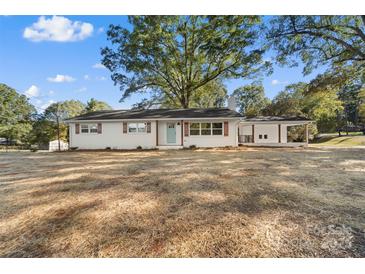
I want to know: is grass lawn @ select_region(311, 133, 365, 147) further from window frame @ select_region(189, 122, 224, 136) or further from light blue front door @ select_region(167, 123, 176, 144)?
light blue front door @ select_region(167, 123, 176, 144)

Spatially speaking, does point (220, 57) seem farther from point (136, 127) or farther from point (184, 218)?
point (184, 218)

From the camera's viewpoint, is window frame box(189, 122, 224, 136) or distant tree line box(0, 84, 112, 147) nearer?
window frame box(189, 122, 224, 136)

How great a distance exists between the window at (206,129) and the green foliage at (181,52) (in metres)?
8.19

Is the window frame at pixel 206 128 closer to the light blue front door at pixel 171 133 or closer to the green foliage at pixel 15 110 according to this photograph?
the light blue front door at pixel 171 133

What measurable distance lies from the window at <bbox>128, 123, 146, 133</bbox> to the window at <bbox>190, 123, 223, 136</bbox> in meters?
3.75

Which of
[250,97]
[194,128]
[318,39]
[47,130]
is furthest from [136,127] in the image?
[250,97]

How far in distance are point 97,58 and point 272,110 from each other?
25364 mm

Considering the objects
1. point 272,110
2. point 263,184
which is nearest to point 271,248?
point 263,184

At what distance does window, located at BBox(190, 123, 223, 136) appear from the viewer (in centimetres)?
1476

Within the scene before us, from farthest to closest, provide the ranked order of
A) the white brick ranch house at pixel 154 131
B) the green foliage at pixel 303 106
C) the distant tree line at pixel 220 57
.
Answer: the green foliage at pixel 303 106 < the white brick ranch house at pixel 154 131 < the distant tree line at pixel 220 57

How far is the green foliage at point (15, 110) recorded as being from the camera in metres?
30.9

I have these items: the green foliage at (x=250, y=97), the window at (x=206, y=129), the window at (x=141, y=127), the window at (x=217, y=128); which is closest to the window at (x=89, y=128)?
the window at (x=141, y=127)

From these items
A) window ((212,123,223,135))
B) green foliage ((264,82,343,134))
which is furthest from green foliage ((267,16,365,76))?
green foliage ((264,82,343,134))
